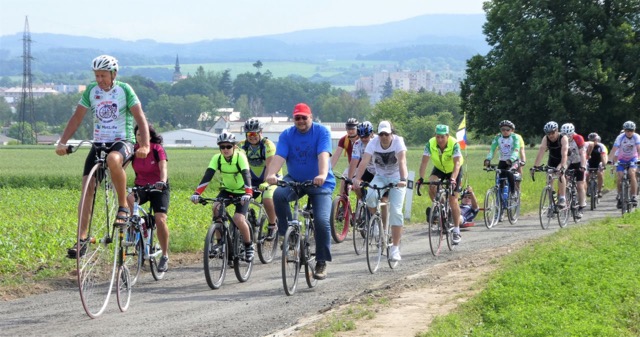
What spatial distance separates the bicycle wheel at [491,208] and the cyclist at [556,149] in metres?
1.10

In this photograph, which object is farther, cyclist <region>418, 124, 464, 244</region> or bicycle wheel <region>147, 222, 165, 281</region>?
cyclist <region>418, 124, 464, 244</region>

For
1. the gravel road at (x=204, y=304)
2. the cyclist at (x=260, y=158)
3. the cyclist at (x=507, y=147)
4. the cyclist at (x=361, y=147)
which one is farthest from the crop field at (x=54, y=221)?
the cyclist at (x=507, y=147)

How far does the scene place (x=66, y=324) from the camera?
11.1 metres

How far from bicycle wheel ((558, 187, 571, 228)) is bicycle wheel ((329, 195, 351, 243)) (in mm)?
5041

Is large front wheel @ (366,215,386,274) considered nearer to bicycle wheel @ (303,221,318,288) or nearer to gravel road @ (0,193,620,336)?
gravel road @ (0,193,620,336)

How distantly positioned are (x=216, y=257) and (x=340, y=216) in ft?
19.8

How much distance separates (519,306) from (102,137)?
4.45 m

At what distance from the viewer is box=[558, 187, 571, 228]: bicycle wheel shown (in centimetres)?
2259

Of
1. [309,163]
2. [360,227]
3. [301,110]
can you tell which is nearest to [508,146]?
[360,227]

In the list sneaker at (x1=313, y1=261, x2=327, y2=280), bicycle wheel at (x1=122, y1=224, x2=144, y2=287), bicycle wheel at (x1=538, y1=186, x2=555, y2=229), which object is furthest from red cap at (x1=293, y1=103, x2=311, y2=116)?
bicycle wheel at (x1=538, y1=186, x2=555, y2=229)

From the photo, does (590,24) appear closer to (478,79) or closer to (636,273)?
(478,79)

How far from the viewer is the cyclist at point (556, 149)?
2192cm

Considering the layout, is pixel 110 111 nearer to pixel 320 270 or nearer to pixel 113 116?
pixel 113 116

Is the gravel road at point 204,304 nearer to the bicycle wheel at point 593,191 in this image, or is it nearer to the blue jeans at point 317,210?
the blue jeans at point 317,210
